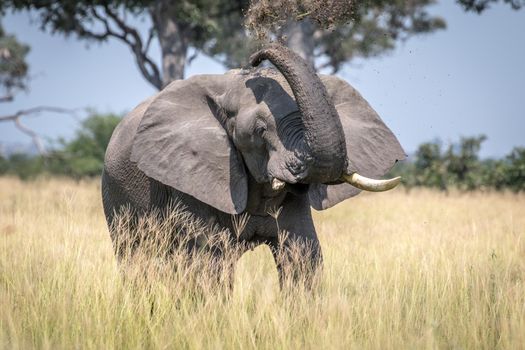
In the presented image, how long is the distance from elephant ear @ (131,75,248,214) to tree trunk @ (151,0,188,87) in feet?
36.8

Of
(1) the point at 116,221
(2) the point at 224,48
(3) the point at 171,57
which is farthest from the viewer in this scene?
(2) the point at 224,48

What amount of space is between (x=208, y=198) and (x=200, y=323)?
96cm

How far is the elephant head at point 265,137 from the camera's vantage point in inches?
160

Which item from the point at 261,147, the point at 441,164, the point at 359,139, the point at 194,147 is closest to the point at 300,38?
the point at 441,164

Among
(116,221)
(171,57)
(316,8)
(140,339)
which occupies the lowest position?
(140,339)

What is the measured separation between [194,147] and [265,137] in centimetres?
74

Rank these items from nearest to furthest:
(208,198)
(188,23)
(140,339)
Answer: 1. (140,339)
2. (208,198)
3. (188,23)

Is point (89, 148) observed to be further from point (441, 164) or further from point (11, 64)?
point (441, 164)

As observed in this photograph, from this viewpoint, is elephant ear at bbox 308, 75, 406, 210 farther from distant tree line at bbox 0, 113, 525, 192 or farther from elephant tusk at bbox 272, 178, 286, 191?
distant tree line at bbox 0, 113, 525, 192

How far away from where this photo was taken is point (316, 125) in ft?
13.1

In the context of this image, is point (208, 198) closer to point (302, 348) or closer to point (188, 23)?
point (302, 348)

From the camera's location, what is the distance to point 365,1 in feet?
39.5

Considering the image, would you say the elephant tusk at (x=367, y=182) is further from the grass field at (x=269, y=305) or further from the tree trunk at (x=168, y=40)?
the tree trunk at (x=168, y=40)

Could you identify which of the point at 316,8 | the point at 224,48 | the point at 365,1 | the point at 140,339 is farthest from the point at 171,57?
the point at 140,339
